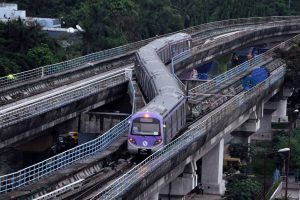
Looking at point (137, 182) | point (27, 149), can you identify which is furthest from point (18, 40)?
point (137, 182)

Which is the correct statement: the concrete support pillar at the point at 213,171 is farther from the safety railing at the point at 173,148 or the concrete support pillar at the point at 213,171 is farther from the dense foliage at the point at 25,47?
the dense foliage at the point at 25,47

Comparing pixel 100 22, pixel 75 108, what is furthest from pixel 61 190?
pixel 100 22

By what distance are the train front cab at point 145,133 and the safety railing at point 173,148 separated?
68 centimetres

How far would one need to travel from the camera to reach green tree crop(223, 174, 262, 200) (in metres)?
51.2

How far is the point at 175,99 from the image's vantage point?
47250 mm

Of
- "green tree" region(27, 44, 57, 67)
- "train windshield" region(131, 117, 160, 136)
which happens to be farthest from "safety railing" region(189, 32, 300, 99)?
"green tree" region(27, 44, 57, 67)

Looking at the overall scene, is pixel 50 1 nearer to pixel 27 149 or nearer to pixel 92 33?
pixel 92 33

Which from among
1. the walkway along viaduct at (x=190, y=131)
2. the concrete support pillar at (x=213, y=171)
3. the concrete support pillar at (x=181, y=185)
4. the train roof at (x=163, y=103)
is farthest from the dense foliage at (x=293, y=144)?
the train roof at (x=163, y=103)

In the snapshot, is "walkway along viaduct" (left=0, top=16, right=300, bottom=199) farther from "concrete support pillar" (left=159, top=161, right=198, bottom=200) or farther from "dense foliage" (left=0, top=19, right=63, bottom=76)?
"dense foliage" (left=0, top=19, right=63, bottom=76)

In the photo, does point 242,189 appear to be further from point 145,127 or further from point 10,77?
point 10,77

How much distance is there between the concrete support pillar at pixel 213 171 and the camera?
183 feet

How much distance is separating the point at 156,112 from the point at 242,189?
12256 mm

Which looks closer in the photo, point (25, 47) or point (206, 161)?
point (206, 161)

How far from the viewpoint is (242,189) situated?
51906 millimetres
